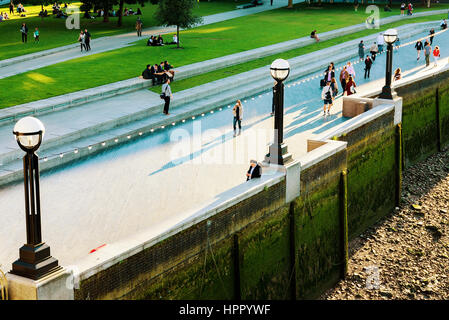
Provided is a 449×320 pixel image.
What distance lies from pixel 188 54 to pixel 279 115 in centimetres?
2526

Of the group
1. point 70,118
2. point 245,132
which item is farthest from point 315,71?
point 70,118

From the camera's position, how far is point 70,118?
26.1 meters

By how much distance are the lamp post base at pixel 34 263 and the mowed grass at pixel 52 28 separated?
1243 inches

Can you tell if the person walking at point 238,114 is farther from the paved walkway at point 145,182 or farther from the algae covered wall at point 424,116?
the algae covered wall at point 424,116

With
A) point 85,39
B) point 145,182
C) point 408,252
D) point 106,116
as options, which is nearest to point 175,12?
point 85,39

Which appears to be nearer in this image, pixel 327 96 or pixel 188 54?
pixel 327 96

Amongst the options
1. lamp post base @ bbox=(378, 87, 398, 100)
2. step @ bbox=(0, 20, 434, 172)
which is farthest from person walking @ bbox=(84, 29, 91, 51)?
lamp post base @ bbox=(378, 87, 398, 100)

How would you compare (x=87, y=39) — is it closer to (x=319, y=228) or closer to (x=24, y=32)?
(x=24, y=32)

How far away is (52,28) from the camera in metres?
53.2

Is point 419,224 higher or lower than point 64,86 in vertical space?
lower

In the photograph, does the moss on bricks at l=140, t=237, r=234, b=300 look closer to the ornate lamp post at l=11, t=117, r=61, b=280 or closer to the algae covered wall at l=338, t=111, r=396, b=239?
the ornate lamp post at l=11, t=117, r=61, b=280

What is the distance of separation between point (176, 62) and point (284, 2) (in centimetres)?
3769
